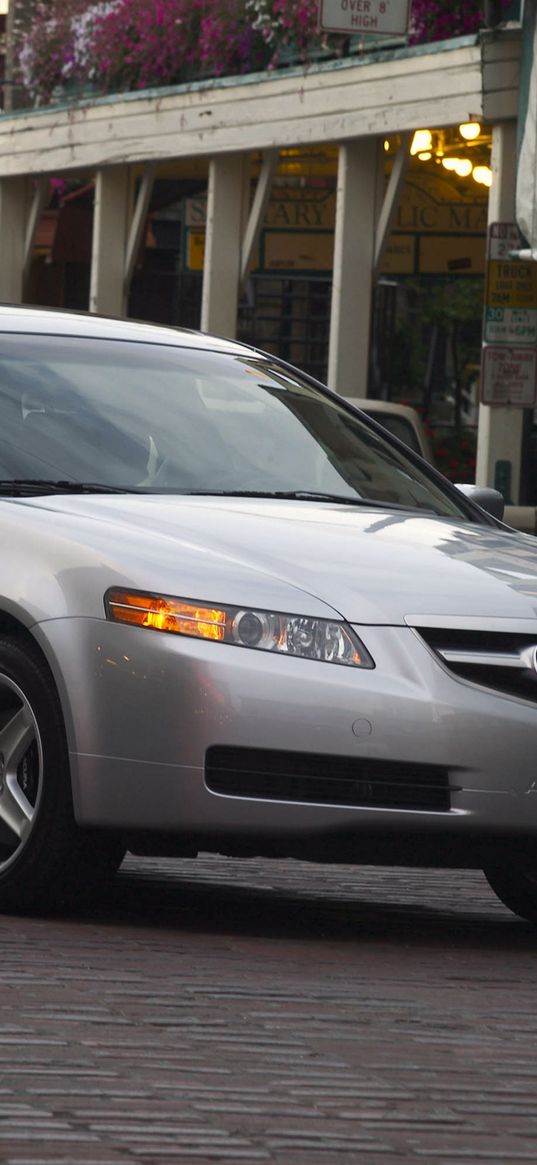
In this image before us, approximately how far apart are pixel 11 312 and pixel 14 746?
1681 millimetres

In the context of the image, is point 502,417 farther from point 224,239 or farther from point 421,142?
point 224,239

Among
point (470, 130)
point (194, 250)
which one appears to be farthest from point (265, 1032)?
point (194, 250)

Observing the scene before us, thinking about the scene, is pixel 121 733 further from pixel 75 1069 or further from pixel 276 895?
pixel 75 1069

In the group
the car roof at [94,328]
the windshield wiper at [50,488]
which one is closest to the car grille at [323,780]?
the windshield wiper at [50,488]

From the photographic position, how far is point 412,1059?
5023 mm

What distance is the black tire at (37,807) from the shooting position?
658 centimetres

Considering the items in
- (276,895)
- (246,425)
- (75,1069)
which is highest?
(246,425)

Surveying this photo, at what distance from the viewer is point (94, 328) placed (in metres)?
7.89

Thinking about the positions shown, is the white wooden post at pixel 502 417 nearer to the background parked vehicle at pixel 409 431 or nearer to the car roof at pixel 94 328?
the background parked vehicle at pixel 409 431

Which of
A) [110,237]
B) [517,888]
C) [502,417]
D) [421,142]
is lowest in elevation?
[517,888]

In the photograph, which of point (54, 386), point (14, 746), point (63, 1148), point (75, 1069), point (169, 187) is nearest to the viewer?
point (63, 1148)

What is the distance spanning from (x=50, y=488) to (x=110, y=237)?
1669 centimetres

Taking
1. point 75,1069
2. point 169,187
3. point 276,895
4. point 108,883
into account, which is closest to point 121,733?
point 108,883

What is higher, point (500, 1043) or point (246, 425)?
point (246, 425)
